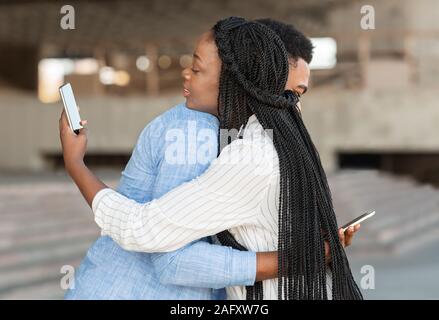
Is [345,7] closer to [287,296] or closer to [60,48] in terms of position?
[60,48]

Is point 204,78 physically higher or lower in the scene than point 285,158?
higher

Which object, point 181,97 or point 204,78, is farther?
point 181,97

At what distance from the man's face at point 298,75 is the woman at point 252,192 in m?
0.24

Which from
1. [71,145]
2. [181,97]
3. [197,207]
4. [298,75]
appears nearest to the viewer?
[197,207]

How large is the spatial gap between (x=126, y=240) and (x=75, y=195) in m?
6.99

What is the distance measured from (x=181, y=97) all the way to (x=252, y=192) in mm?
12792

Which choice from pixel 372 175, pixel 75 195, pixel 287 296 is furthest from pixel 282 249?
pixel 372 175

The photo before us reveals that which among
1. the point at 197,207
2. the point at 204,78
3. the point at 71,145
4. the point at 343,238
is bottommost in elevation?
the point at 343,238

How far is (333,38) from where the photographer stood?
14.6 m

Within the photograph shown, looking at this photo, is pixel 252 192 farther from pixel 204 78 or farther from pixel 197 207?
pixel 204 78

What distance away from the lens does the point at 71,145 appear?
1.29m

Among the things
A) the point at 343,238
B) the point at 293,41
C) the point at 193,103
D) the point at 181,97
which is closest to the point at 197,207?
the point at 193,103

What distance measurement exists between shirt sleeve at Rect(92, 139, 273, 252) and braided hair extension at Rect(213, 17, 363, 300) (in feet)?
0.19

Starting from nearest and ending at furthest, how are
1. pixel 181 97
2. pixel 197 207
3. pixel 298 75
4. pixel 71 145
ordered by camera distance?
1. pixel 197 207
2. pixel 71 145
3. pixel 298 75
4. pixel 181 97
